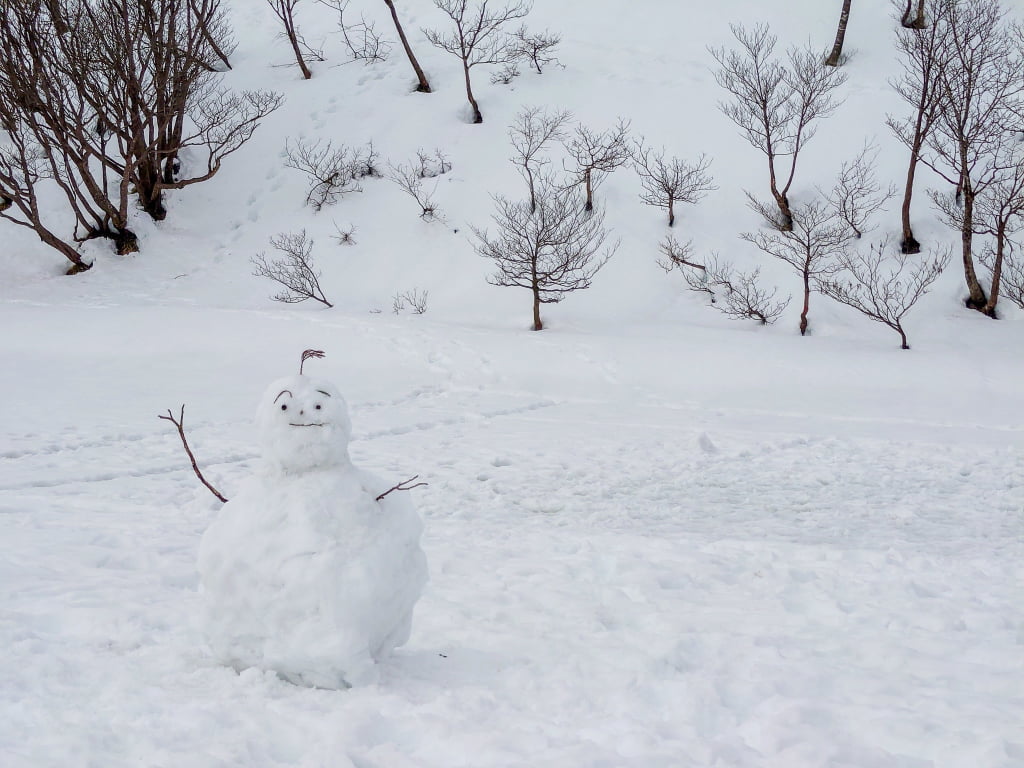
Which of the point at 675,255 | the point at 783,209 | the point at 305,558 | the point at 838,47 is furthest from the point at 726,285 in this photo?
the point at 305,558

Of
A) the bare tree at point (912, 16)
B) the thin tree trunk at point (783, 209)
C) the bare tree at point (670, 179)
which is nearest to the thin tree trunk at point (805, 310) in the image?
→ the thin tree trunk at point (783, 209)

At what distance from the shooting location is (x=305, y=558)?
321cm

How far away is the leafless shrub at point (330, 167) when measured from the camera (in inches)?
899

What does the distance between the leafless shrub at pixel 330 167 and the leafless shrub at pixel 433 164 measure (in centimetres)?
144

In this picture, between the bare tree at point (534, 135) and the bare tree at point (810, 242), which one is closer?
the bare tree at point (810, 242)

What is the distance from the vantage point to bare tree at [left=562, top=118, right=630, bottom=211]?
67.2 ft

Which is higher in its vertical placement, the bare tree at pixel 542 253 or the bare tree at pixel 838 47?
the bare tree at pixel 838 47

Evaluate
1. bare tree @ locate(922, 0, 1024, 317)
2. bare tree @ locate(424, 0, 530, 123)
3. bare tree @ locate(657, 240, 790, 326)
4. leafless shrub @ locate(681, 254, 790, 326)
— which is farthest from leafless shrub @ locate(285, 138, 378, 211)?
bare tree @ locate(922, 0, 1024, 317)

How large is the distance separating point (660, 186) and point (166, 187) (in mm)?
Result: 13271

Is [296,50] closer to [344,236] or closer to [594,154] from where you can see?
[344,236]

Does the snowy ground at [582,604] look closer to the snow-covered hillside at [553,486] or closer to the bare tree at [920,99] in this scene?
the snow-covered hillside at [553,486]

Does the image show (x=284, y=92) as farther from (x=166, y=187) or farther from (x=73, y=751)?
(x=73, y=751)

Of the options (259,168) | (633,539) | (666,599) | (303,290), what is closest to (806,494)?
(633,539)

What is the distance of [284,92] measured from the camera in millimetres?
26172
